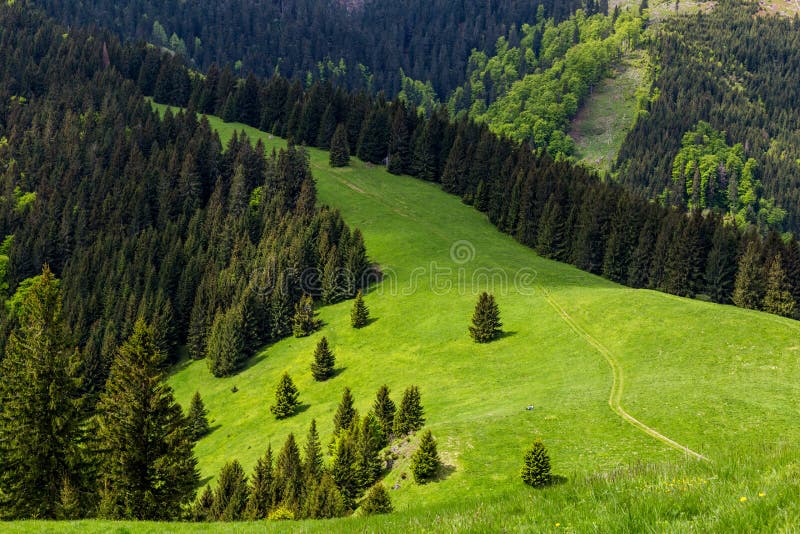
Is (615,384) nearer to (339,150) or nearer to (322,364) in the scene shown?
(322,364)

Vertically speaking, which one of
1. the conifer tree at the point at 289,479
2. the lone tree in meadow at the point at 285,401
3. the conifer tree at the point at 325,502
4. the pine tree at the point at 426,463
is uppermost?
the pine tree at the point at 426,463

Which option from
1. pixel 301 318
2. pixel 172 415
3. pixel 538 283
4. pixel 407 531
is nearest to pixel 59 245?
pixel 301 318

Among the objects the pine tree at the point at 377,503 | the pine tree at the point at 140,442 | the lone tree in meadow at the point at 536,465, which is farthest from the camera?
the pine tree at the point at 140,442

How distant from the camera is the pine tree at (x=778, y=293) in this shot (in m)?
94.1

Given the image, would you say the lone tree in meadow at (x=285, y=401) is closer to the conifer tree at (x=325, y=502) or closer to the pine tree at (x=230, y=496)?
the pine tree at (x=230, y=496)

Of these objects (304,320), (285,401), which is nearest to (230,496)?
(285,401)

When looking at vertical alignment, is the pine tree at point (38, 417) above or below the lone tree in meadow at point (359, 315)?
above

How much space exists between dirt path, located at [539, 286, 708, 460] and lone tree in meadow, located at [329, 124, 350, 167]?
93494 mm

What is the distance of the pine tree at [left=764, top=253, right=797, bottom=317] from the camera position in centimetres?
9412

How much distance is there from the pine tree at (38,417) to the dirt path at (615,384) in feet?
116

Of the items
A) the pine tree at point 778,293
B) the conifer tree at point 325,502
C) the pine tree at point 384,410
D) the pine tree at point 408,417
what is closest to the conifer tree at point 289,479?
the conifer tree at point 325,502

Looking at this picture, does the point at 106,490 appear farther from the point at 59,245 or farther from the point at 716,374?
the point at 59,245

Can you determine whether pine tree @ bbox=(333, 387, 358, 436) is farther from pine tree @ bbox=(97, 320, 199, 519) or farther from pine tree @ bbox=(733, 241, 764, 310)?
pine tree @ bbox=(733, 241, 764, 310)

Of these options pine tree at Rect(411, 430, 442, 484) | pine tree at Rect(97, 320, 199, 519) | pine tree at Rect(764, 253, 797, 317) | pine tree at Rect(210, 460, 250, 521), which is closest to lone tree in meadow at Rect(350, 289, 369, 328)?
pine tree at Rect(210, 460, 250, 521)
